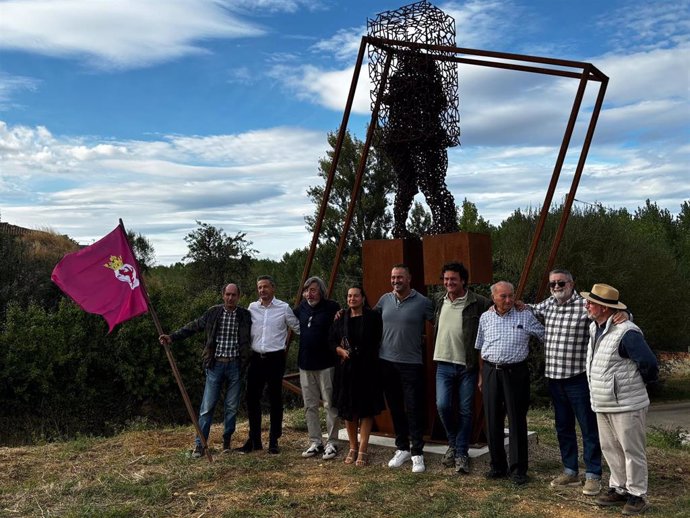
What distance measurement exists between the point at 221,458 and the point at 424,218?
62.9 feet

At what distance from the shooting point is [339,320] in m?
5.74

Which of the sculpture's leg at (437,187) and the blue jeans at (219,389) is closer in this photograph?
the blue jeans at (219,389)

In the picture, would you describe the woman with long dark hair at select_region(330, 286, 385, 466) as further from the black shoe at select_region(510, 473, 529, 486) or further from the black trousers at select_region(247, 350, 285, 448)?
the black shoe at select_region(510, 473, 529, 486)

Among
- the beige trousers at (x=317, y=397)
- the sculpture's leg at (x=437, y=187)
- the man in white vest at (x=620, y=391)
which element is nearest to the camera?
the man in white vest at (x=620, y=391)

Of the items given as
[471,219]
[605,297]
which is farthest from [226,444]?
[471,219]

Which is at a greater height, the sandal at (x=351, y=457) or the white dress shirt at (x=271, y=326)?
the white dress shirt at (x=271, y=326)

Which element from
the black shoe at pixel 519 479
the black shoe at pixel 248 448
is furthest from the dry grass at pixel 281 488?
the black shoe at pixel 248 448

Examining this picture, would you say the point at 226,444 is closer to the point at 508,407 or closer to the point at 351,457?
the point at 351,457

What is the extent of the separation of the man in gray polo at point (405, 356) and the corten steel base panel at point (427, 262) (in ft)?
2.02

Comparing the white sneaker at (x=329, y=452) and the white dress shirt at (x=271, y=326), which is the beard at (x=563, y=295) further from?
the white sneaker at (x=329, y=452)

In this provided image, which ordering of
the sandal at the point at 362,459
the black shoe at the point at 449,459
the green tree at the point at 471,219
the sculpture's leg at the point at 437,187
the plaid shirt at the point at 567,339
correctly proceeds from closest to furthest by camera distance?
the plaid shirt at the point at 567,339, the black shoe at the point at 449,459, the sandal at the point at 362,459, the sculpture's leg at the point at 437,187, the green tree at the point at 471,219

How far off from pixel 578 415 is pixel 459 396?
101 cm

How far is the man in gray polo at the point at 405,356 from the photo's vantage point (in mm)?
5520

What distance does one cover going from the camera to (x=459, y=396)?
5465 mm
